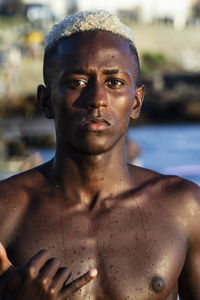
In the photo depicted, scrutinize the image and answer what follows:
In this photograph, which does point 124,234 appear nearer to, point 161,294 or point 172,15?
point 161,294

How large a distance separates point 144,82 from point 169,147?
17973mm

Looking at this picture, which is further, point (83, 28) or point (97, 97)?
point (83, 28)

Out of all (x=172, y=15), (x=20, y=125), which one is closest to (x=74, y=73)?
(x=20, y=125)

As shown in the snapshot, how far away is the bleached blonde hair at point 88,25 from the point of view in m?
3.05

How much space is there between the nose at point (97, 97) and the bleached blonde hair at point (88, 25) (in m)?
0.24

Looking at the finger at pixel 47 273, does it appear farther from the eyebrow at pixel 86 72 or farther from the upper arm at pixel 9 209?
the eyebrow at pixel 86 72

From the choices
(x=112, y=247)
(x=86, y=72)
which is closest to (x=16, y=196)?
(x=112, y=247)

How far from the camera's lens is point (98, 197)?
3.13 meters

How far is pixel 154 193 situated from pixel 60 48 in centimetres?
67

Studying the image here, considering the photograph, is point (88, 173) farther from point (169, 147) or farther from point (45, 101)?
point (169, 147)

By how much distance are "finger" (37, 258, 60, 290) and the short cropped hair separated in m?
0.85

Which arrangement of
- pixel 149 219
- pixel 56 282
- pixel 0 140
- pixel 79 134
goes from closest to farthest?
pixel 56 282 → pixel 79 134 → pixel 149 219 → pixel 0 140

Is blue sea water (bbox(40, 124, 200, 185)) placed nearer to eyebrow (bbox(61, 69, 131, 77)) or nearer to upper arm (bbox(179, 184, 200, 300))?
upper arm (bbox(179, 184, 200, 300))

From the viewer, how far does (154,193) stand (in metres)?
3.22
